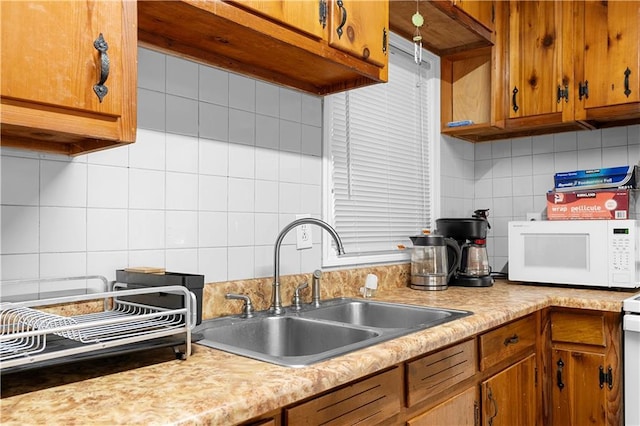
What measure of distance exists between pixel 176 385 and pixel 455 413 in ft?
3.19

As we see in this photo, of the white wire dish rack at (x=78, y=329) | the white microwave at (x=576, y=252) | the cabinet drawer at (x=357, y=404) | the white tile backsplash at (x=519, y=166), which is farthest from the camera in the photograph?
the white tile backsplash at (x=519, y=166)

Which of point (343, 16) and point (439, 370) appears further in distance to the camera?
point (343, 16)

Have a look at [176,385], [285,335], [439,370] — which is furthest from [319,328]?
[176,385]

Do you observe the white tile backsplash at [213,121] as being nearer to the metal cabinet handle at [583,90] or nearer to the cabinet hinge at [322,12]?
the cabinet hinge at [322,12]

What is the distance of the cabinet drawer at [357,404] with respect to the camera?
3.48 ft

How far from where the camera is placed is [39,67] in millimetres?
921

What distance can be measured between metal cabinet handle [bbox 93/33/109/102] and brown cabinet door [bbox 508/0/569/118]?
2.24 meters

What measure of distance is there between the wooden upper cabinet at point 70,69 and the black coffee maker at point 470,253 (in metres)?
1.85

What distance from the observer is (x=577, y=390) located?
212 centimetres

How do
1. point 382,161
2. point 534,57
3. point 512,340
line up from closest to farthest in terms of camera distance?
point 512,340 → point 382,161 → point 534,57

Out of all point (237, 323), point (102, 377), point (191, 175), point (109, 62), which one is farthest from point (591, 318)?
point (109, 62)

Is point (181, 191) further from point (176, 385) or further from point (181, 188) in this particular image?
point (176, 385)

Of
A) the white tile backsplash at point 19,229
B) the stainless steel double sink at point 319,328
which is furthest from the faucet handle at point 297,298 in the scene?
the white tile backsplash at point 19,229

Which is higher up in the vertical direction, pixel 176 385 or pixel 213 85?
pixel 213 85
